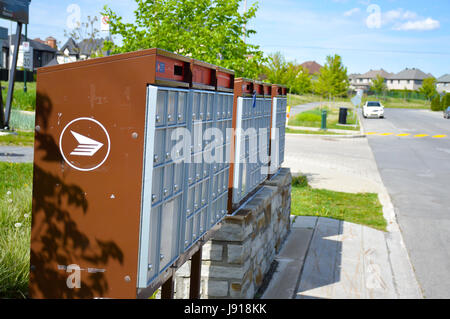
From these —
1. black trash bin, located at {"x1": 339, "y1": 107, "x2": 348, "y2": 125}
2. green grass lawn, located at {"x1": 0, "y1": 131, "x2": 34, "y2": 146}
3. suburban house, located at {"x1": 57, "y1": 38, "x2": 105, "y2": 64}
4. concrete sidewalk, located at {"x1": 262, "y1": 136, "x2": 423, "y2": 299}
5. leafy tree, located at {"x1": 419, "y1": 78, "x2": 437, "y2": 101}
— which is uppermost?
leafy tree, located at {"x1": 419, "y1": 78, "x2": 437, "y2": 101}

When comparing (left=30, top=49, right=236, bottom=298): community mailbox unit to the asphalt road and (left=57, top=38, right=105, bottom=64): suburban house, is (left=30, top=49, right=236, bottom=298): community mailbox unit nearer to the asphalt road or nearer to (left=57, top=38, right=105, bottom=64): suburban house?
the asphalt road

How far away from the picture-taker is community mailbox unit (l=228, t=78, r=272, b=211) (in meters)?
5.73

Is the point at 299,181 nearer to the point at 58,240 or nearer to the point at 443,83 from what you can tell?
the point at 58,240

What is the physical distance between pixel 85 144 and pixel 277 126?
5477 mm

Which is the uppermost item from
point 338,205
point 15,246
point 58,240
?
point 58,240

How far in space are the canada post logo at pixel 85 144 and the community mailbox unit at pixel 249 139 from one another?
8.17ft

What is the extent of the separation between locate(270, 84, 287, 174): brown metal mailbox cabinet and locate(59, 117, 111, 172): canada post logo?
498 cm

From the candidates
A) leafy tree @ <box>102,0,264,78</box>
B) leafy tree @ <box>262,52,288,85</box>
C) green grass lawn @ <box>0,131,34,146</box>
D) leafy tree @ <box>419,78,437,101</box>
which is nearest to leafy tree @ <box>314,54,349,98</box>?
leafy tree @ <box>262,52,288,85</box>

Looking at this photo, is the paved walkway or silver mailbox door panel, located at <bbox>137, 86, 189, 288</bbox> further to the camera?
the paved walkway

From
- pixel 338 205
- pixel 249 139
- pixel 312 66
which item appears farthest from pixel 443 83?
pixel 249 139

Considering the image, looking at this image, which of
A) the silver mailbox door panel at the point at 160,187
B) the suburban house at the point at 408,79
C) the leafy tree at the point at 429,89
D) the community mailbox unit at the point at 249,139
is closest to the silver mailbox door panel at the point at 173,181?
the silver mailbox door panel at the point at 160,187

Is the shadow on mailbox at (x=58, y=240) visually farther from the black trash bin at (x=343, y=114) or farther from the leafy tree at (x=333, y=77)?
the leafy tree at (x=333, y=77)

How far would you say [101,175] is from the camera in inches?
131

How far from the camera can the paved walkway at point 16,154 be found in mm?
13151
